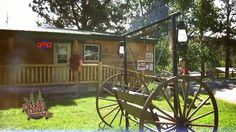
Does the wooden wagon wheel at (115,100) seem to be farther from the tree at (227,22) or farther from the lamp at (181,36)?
the tree at (227,22)

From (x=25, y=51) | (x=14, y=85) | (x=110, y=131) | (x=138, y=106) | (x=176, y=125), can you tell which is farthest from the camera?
(x=25, y=51)

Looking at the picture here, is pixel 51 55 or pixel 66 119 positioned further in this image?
pixel 51 55

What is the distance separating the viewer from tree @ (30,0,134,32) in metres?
39.4

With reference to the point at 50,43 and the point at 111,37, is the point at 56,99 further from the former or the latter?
the point at 111,37

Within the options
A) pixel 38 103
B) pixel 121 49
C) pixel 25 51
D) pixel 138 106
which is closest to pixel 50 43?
pixel 25 51

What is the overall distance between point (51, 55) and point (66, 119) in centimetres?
1021

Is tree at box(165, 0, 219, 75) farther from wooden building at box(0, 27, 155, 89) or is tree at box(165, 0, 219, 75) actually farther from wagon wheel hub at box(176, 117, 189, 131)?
wagon wheel hub at box(176, 117, 189, 131)

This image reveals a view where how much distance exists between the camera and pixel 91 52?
20297 millimetres

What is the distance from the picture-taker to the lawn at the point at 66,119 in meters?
8.41

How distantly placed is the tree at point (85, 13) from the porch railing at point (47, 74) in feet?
73.3

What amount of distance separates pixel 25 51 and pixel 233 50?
3248 cm

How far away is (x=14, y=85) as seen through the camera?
15.2 metres

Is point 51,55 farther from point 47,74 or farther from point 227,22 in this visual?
point 227,22

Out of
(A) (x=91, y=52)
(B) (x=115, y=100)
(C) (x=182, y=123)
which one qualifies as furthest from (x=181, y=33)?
(A) (x=91, y=52)
